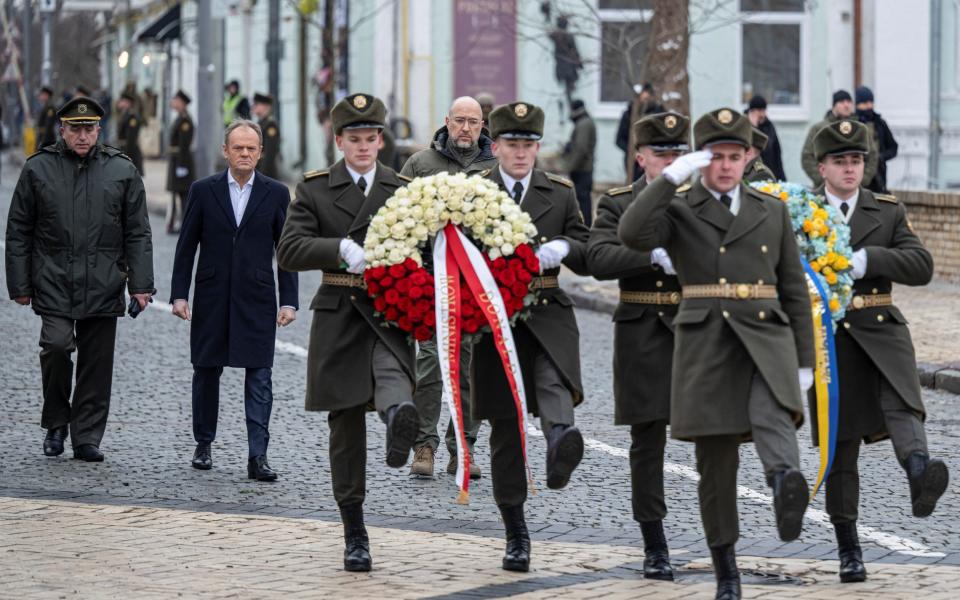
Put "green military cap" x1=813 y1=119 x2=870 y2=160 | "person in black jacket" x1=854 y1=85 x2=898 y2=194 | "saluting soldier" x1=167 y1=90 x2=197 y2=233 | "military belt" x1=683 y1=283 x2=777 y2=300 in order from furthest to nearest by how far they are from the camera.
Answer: "saluting soldier" x1=167 y1=90 x2=197 y2=233
"person in black jacket" x1=854 y1=85 x2=898 y2=194
"green military cap" x1=813 y1=119 x2=870 y2=160
"military belt" x1=683 y1=283 x2=777 y2=300

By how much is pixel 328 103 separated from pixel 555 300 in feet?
87.4

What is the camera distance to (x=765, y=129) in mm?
19859

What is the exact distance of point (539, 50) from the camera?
31969 mm

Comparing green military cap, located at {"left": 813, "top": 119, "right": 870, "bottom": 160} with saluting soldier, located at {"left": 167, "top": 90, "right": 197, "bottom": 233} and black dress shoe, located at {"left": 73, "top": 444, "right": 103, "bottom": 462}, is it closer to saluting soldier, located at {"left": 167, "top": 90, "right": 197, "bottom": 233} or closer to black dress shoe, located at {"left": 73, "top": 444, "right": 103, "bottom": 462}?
black dress shoe, located at {"left": 73, "top": 444, "right": 103, "bottom": 462}

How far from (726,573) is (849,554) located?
0.86m

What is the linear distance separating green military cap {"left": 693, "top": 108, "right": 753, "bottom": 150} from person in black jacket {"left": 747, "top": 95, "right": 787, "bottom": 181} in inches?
463

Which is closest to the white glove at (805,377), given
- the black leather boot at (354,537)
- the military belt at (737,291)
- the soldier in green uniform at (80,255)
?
the military belt at (737,291)

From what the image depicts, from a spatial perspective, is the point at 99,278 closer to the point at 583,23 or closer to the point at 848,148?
the point at 848,148

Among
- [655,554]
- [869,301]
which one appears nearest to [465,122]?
[869,301]

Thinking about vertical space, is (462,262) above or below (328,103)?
below

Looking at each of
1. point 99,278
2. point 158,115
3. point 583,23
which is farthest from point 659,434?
point 158,115

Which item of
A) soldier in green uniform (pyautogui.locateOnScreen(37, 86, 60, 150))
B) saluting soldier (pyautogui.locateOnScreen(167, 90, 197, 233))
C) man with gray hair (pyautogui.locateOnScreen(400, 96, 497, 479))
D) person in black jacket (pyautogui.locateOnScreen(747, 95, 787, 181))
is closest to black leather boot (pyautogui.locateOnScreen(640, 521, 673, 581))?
man with gray hair (pyautogui.locateOnScreen(400, 96, 497, 479))

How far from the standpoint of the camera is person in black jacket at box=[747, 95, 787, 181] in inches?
754

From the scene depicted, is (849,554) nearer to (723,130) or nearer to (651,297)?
(651,297)
